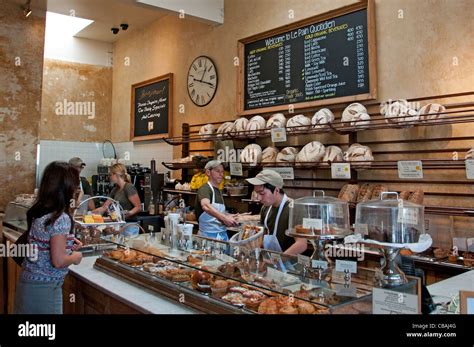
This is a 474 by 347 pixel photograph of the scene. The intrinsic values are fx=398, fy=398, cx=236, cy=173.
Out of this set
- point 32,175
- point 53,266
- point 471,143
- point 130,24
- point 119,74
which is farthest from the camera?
point 119,74

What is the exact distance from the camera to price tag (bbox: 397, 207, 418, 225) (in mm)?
1474

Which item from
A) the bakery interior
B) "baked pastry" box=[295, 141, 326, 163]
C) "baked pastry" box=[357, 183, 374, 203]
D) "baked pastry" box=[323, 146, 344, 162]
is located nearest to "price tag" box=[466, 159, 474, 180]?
the bakery interior

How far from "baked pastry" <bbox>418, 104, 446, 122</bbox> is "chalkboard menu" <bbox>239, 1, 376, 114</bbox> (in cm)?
61

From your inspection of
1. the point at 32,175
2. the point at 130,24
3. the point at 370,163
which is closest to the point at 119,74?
the point at 130,24

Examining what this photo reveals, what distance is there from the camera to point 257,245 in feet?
7.77

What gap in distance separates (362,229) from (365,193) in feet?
6.12

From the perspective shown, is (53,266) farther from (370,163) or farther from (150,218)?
(150,218)

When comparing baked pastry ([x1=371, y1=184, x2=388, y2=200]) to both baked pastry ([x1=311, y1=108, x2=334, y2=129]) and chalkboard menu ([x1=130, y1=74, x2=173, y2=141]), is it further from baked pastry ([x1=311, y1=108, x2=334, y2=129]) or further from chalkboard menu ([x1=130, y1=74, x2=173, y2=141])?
chalkboard menu ([x1=130, y1=74, x2=173, y2=141])

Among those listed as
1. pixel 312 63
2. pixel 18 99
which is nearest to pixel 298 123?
pixel 312 63

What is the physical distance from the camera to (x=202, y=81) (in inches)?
217

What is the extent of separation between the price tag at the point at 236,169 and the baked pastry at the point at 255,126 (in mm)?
358

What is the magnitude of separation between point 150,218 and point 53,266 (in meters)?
2.99

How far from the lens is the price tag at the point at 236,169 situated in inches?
172

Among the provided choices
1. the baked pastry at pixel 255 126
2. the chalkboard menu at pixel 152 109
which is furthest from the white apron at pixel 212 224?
the chalkboard menu at pixel 152 109
